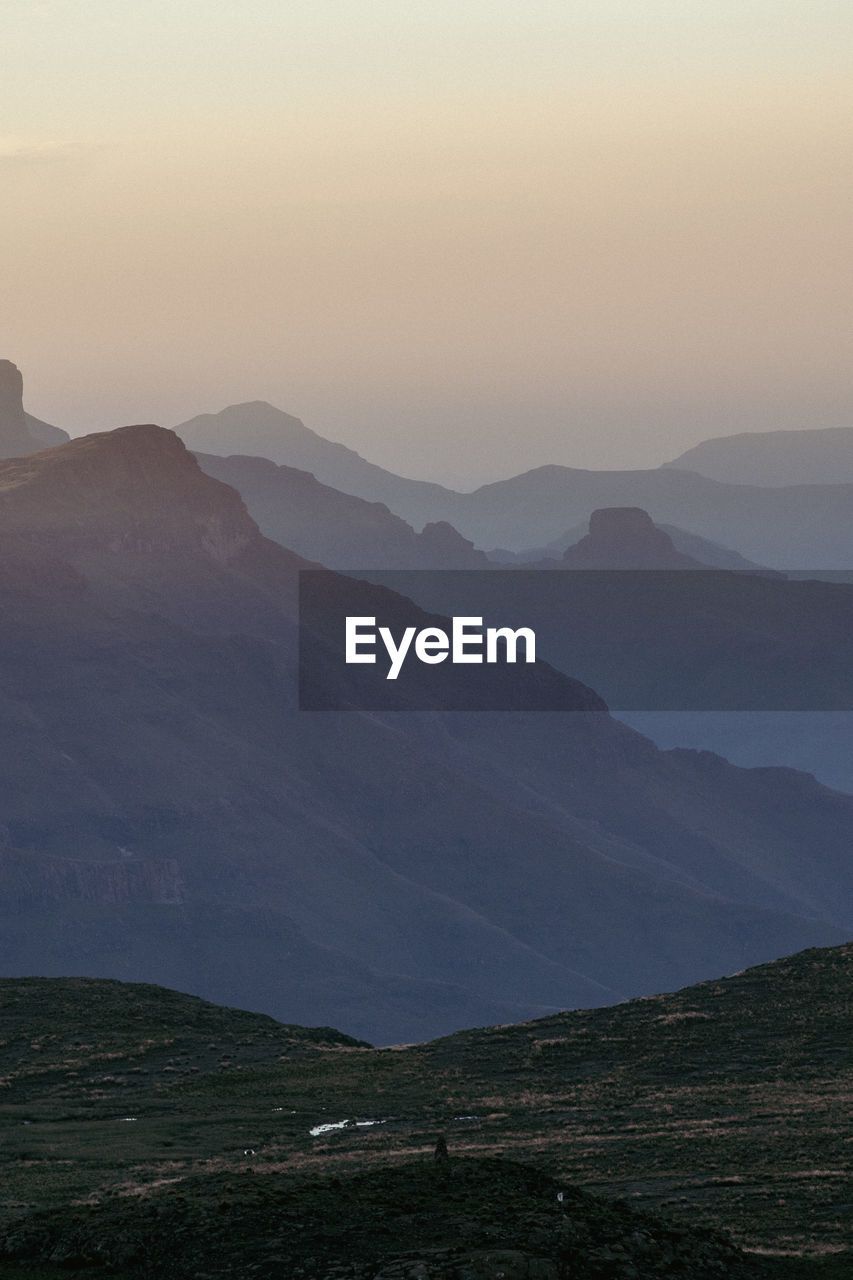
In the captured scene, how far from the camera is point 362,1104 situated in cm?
7381

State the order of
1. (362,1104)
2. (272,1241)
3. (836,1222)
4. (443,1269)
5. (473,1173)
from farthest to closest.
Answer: (362,1104), (836,1222), (473,1173), (272,1241), (443,1269)

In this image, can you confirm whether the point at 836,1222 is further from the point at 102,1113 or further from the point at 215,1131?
the point at 102,1113

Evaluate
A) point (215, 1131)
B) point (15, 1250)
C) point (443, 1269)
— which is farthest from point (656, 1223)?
point (215, 1131)

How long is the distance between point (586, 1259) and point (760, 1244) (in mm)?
8485

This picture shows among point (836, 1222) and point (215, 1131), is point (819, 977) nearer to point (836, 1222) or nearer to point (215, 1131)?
point (215, 1131)

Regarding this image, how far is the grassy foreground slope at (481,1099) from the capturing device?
53.1 m

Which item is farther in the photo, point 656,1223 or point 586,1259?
point 656,1223

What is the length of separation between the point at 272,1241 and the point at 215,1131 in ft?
101

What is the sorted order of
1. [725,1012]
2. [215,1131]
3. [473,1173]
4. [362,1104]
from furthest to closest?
[725,1012] < [362,1104] < [215,1131] < [473,1173]

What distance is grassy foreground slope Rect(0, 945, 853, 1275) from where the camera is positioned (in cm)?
5306

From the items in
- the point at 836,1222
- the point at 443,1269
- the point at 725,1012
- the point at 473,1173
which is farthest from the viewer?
the point at 725,1012

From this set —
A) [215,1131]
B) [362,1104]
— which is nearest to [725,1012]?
[362,1104]

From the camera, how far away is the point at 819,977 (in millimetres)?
90500

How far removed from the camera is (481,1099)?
74.1m
